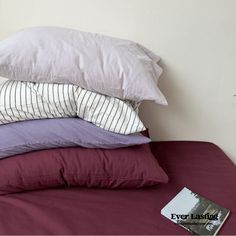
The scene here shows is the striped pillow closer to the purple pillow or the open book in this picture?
the purple pillow

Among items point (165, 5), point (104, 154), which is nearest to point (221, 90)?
point (165, 5)

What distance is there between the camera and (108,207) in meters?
0.87

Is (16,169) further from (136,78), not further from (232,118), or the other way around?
(232,118)

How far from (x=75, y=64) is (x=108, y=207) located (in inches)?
17.7

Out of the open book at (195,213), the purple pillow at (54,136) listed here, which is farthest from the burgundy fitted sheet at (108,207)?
the purple pillow at (54,136)

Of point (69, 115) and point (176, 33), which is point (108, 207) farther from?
point (176, 33)

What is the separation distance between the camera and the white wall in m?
1.17

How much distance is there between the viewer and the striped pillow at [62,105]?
0.88 metres

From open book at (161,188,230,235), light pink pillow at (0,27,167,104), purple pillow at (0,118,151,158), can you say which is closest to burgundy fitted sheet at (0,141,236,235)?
open book at (161,188,230,235)

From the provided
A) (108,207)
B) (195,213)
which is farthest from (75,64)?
(195,213)

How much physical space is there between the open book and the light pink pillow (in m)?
0.34

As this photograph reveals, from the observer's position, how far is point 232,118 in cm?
137

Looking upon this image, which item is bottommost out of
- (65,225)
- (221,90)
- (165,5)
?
(65,225)

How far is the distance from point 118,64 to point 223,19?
57cm
